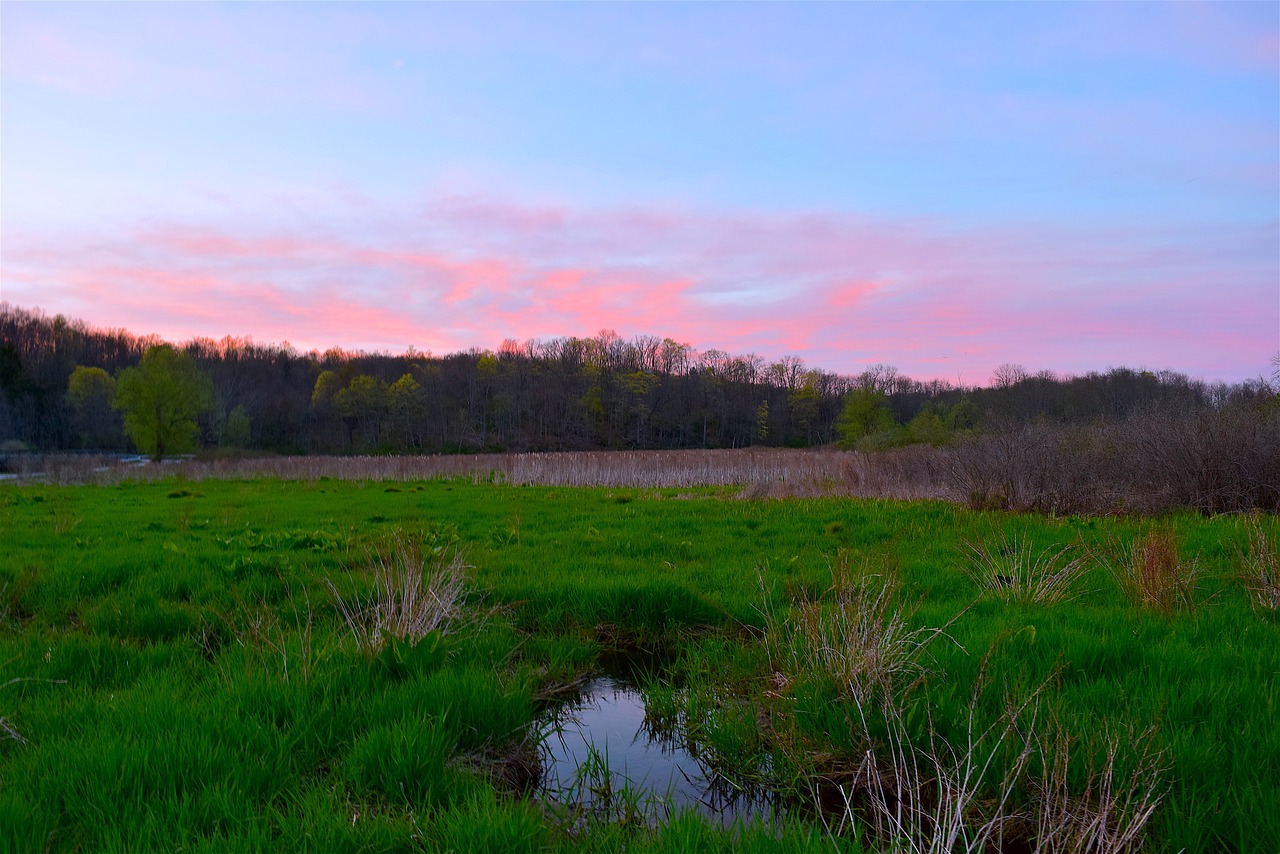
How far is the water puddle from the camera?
296cm

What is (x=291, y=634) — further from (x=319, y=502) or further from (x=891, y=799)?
(x=319, y=502)

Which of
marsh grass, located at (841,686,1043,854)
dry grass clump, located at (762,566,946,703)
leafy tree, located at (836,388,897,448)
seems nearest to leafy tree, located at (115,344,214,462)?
leafy tree, located at (836,388,897,448)

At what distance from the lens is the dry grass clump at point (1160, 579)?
186 inches

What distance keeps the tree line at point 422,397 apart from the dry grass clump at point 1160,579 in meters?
43.5

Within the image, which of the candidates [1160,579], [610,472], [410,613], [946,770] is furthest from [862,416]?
[946,770]

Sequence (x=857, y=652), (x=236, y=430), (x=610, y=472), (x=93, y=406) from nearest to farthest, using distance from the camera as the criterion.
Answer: (x=857, y=652), (x=610, y=472), (x=236, y=430), (x=93, y=406)

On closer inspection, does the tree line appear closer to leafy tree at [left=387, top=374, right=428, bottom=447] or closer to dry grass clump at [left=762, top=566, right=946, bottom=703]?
leafy tree at [left=387, top=374, right=428, bottom=447]

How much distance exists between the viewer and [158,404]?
47875 millimetres

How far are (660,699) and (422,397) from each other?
3204 inches

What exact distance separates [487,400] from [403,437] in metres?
11.7

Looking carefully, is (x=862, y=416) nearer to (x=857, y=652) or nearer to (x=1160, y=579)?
(x=1160, y=579)

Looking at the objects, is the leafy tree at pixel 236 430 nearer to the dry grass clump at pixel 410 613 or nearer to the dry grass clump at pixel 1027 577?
the dry grass clump at pixel 410 613

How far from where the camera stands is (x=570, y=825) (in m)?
2.64

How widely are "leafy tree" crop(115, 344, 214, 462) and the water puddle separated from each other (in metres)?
55.6
